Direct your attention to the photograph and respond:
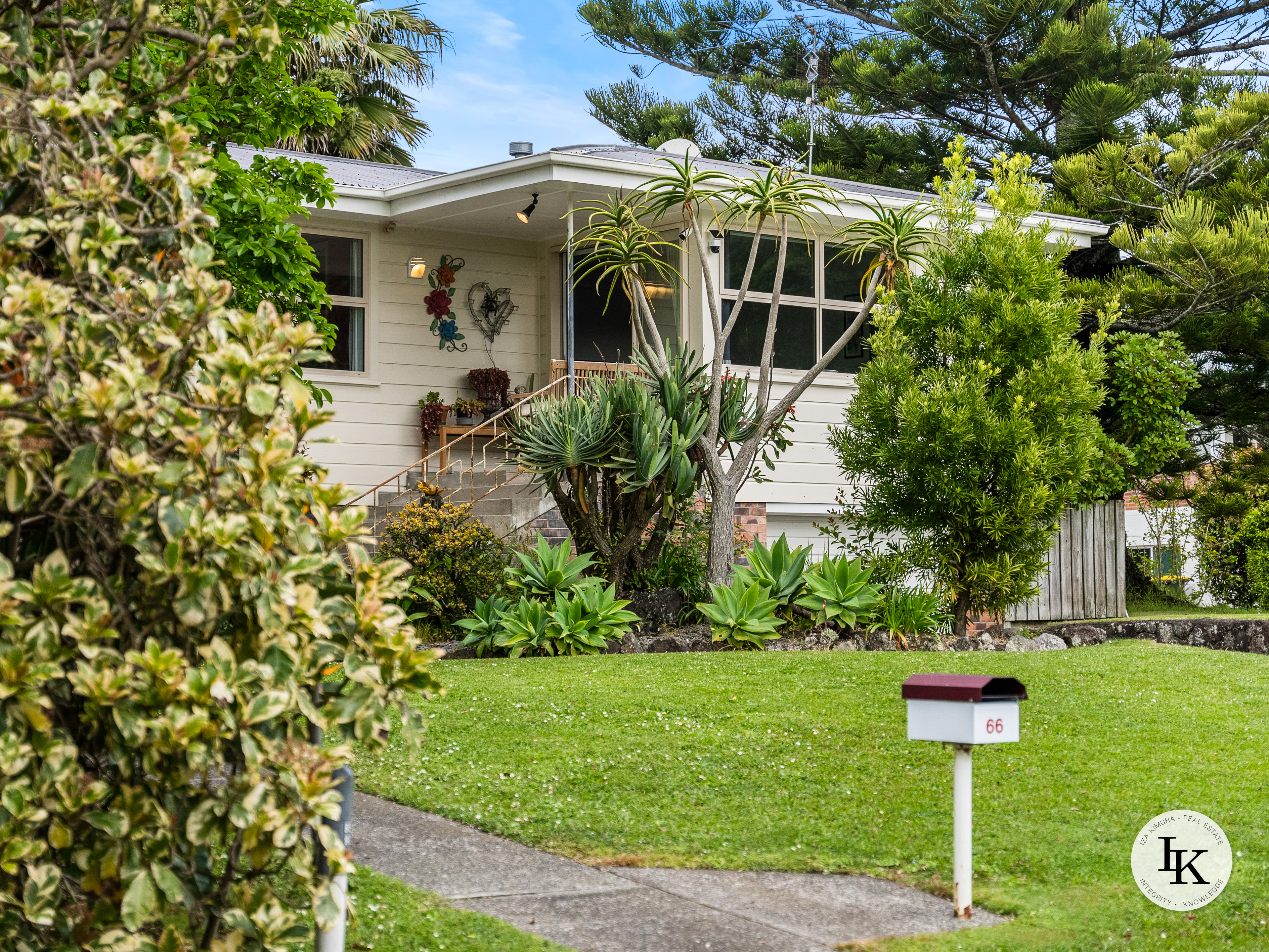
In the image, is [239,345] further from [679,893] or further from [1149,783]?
[1149,783]

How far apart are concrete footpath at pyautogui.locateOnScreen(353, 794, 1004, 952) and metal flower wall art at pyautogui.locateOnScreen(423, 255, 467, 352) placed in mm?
9424

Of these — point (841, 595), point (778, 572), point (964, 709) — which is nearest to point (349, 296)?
point (778, 572)

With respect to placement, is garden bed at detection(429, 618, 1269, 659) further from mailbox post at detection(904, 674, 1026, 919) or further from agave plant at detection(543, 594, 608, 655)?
mailbox post at detection(904, 674, 1026, 919)

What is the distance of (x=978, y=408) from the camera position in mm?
10461

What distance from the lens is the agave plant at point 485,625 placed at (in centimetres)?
985

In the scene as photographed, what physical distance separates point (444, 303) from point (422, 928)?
1068 centimetres

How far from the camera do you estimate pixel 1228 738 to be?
665cm

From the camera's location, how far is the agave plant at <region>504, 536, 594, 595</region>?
10117 millimetres

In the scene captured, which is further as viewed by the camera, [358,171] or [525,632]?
[358,171]

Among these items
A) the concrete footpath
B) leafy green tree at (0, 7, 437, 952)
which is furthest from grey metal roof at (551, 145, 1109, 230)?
leafy green tree at (0, 7, 437, 952)

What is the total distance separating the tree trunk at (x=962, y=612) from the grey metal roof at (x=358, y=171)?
23.1 ft

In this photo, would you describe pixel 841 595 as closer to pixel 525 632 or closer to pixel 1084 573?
pixel 525 632

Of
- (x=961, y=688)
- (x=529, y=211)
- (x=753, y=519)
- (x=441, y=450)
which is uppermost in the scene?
(x=529, y=211)

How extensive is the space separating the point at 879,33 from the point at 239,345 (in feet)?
74.0
